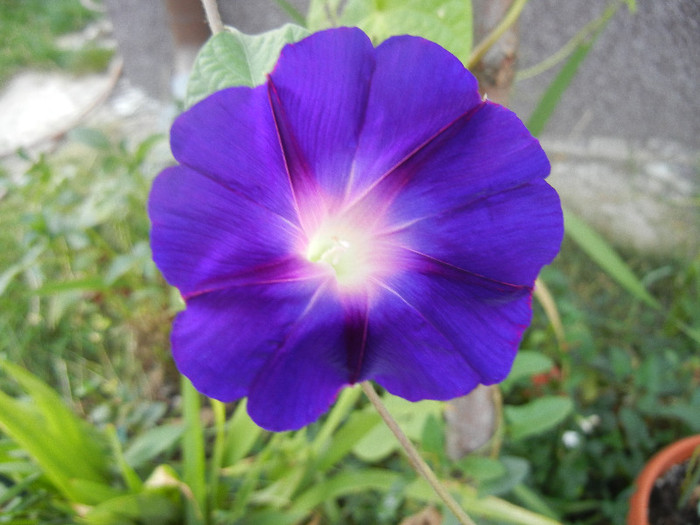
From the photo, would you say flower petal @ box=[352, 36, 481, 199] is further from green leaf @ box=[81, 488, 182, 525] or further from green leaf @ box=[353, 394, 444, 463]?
green leaf @ box=[81, 488, 182, 525]

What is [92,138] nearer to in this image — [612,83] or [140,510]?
[140,510]

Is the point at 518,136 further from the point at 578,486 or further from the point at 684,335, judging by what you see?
the point at 684,335

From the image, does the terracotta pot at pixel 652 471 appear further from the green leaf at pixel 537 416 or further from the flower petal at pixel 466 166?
the flower petal at pixel 466 166

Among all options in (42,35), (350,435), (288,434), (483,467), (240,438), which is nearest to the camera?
(483,467)

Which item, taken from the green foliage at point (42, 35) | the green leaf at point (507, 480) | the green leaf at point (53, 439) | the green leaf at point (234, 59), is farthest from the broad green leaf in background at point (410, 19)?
the green foliage at point (42, 35)

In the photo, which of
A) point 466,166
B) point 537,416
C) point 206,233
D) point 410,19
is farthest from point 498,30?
point 537,416

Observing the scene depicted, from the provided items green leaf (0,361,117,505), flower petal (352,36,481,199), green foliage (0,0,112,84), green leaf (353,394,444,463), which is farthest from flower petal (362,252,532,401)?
green foliage (0,0,112,84)

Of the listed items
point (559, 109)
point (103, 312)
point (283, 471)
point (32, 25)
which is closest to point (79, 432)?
point (283, 471)
